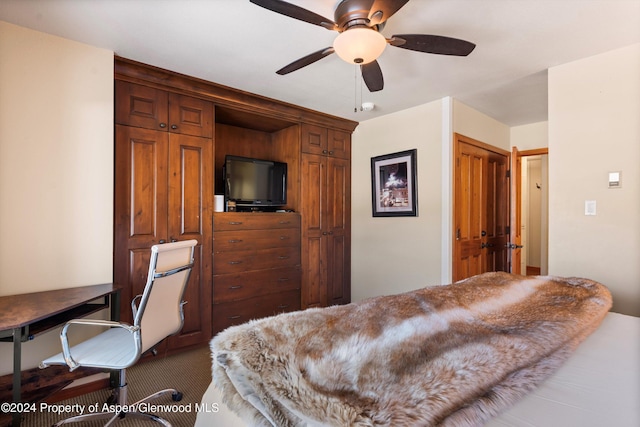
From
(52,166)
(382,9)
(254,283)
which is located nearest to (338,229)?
(254,283)

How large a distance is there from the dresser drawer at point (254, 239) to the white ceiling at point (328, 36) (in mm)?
1452

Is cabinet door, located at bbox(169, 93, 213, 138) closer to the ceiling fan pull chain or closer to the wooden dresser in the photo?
the wooden dresser

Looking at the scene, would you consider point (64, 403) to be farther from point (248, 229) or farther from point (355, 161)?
point (355, 161)

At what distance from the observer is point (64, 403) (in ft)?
6.72

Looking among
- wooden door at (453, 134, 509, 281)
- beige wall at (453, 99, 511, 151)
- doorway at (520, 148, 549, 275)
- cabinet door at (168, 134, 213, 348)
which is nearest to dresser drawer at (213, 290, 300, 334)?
cabinet door at (168, 134, 213, 348)

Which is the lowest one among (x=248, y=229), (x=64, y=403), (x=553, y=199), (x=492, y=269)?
(x=64, y=403)

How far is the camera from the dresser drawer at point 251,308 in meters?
2.96

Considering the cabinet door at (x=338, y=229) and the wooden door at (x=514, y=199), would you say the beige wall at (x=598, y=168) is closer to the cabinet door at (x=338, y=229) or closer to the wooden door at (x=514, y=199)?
the wooden door at (x=514, y=199)

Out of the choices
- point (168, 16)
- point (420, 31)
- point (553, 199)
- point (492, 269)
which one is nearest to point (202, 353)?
point (168, 16)

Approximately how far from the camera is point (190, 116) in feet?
9.23

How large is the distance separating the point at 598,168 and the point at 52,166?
395 centimetres

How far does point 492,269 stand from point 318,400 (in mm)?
3951

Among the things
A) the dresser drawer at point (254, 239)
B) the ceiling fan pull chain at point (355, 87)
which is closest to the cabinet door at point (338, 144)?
the ceiling fan pull chain at point (355, 87)

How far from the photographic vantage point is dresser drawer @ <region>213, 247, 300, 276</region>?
9.70ft
